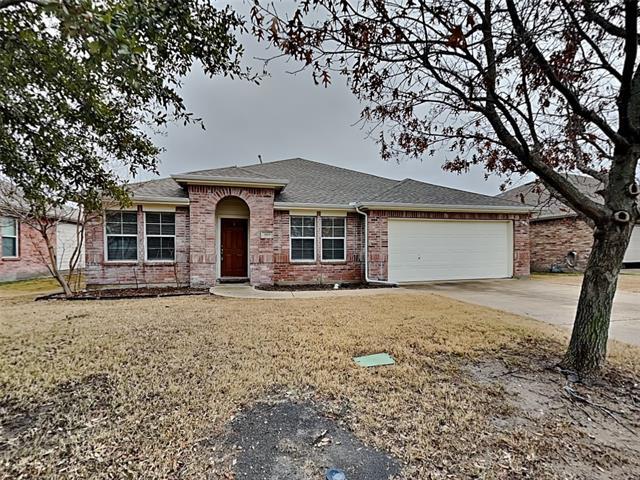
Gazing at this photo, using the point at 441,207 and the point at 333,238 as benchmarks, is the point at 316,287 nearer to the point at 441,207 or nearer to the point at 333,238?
the point at 333,238

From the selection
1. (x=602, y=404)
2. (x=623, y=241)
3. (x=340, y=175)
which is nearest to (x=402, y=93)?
(x=623, y=241)

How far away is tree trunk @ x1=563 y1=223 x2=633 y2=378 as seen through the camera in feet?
12.7

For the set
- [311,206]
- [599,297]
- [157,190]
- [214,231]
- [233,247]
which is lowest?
[599,297]

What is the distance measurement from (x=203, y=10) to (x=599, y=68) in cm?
486

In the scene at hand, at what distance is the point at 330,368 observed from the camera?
413 centimetres

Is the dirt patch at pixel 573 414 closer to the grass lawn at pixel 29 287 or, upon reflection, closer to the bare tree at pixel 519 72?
the bare tree at pixel 519 72

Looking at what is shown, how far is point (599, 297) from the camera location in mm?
3926

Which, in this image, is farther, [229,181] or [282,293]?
[229,181]

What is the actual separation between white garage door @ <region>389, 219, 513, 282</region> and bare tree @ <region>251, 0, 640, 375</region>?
7669mm

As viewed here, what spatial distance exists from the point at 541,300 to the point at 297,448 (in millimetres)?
8894

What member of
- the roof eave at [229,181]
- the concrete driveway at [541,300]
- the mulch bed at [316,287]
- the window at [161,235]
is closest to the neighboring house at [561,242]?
the concrete driveway at [541,300]

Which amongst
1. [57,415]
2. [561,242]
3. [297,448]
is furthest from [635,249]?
[57,415]

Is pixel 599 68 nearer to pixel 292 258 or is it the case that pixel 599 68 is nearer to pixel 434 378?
pixel 434 378

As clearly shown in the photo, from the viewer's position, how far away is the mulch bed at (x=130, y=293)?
9383mm
